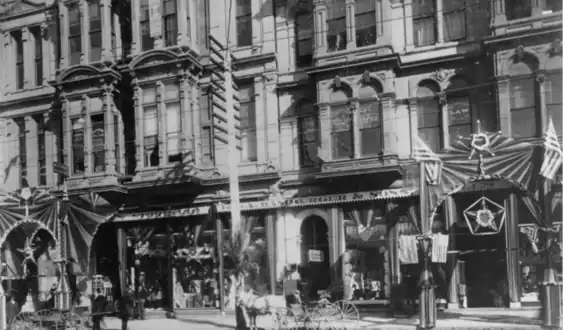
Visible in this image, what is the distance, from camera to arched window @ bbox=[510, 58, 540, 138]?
21.7 metres

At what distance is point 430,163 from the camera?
18.7 metres

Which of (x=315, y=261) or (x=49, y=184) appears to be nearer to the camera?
(x=315, y=261)

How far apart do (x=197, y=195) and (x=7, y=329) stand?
8.08 metres

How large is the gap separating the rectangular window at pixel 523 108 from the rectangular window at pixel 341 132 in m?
5.39

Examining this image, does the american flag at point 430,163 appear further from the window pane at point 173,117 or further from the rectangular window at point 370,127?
the window pane at point 173,117

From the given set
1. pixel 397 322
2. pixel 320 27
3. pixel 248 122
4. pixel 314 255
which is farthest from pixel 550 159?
pixel 248 122

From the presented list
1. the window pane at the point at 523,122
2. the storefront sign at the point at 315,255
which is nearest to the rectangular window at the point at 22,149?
the storefront sign at the point at 315,255

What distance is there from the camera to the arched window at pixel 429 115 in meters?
23.6

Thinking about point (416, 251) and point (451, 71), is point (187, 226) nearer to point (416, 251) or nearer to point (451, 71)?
point (416, 251)

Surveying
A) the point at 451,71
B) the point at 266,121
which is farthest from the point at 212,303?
the point at 451,71

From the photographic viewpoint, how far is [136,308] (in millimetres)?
24297

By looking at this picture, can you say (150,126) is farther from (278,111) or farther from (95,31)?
(278,111)

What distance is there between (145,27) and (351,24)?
8.19m

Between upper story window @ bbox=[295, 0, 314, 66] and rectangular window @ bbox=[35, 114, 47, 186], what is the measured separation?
11.4 m
